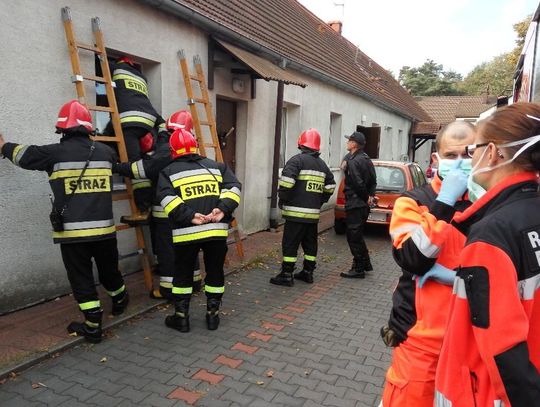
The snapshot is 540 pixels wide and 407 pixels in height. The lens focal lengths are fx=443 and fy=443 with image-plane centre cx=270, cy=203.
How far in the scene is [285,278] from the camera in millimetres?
6070

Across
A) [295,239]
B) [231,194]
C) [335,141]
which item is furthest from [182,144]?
[335,141]

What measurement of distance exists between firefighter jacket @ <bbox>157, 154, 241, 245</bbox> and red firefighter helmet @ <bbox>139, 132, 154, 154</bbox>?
1.27m

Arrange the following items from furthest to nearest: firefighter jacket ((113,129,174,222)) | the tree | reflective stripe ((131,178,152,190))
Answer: the tree, reflective stripe ((131,178,152,190)), firefighter jacket ((113,129,174,222))

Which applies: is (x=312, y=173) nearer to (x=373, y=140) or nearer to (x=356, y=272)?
(x=356, y=272)

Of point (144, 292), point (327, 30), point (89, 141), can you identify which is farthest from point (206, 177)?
point (327, 30)

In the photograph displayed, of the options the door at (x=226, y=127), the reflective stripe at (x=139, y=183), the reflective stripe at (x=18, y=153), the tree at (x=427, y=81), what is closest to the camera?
the reflective stripe at (x=18, y=153)

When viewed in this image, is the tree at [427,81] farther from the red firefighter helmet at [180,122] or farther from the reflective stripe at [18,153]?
the reflective stripe at [18,153]

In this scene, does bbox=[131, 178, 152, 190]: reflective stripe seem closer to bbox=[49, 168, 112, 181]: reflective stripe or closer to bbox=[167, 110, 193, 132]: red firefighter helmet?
bbox=[167, 110, 193, 132]: red firefighter helmet

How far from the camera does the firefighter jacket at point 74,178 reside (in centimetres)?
384

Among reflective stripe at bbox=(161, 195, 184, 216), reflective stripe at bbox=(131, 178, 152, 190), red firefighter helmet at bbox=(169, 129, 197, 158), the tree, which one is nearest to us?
reflective stripe at bbox=(161, 195, 184, 216)

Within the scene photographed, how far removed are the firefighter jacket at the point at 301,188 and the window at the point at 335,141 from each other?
24.5ft

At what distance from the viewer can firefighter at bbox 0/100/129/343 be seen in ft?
12.7

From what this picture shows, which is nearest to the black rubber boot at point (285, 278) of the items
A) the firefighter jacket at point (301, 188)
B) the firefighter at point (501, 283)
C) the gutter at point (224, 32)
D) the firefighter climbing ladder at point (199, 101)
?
the firefighter jacket at point (301, 188)

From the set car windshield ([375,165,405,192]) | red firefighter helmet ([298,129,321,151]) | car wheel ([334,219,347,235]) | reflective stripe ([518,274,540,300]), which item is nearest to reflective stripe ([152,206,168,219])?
red firefighter helmet ([298,129,321,151])
